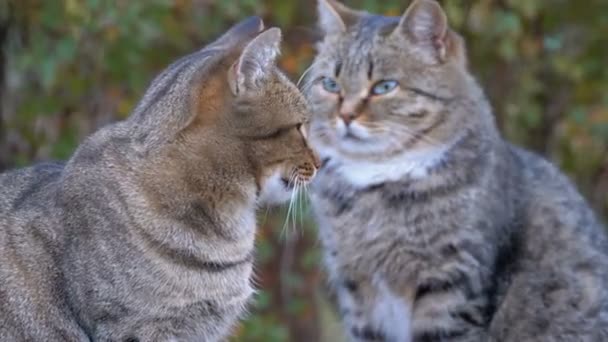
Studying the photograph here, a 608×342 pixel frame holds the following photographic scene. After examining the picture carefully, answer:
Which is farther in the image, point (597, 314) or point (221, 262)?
point (597, 314)

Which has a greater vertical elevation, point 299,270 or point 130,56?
point 130,56

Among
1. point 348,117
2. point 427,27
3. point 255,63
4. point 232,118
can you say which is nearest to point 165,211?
point 232,118

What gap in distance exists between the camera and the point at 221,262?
3332 mm

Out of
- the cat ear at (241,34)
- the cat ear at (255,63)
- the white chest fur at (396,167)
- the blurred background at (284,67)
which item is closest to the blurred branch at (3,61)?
the blurred background at (284,67)

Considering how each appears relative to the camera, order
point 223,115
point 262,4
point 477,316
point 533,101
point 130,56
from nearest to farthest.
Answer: point 223,115 < point 477,316 < point 130,56 < point 262,4 < point 533,101

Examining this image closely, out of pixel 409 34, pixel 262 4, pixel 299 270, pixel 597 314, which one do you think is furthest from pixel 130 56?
pixel 597 314

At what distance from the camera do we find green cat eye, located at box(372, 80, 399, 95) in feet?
13.5

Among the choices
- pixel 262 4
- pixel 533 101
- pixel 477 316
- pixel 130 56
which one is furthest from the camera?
pixel 533 101

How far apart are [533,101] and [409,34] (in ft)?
7.60

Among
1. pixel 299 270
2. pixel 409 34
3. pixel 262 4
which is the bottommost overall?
pixel 299 270

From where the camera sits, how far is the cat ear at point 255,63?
3.13 meters

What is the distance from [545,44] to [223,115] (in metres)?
2.89

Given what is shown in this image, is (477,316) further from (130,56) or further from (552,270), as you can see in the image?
(130,56)

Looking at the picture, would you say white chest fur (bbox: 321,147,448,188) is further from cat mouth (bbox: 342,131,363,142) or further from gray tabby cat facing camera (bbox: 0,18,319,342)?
gray tabby cat facing camera (bbox: 0,18,319,342)
